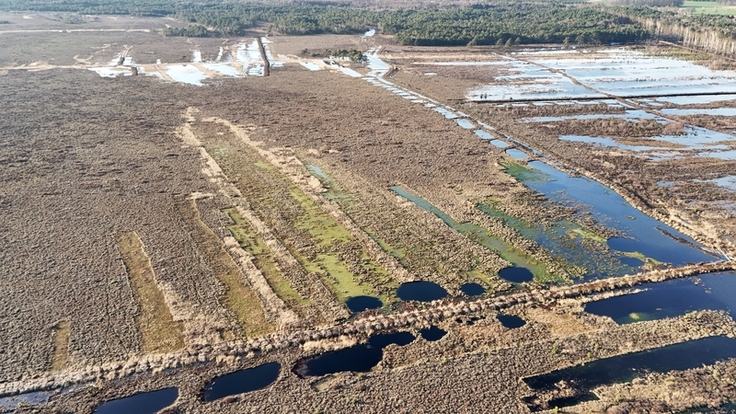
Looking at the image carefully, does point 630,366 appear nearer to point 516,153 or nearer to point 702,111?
point 516,153

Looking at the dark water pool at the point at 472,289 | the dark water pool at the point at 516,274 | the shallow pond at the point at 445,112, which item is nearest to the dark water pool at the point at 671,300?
the dark water pool at the point at 516,274

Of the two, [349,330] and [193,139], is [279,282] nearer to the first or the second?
[349,330]

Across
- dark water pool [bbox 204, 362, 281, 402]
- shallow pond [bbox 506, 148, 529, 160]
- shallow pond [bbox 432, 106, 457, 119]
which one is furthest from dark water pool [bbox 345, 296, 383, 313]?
shallow pond [bbox 432, 106, 457, 119]

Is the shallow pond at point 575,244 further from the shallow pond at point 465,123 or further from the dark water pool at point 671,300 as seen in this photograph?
the shallow pond at point 465,123

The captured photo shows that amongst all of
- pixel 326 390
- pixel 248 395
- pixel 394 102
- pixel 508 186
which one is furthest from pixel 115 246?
pixel 394 102

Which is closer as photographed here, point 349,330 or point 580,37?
point 349,330

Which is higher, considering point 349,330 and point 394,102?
point 394,102

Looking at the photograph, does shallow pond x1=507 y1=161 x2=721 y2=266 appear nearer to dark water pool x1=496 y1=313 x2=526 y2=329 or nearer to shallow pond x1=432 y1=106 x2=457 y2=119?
dark water pool x1=496 y1=313 x2=526 y2=329
